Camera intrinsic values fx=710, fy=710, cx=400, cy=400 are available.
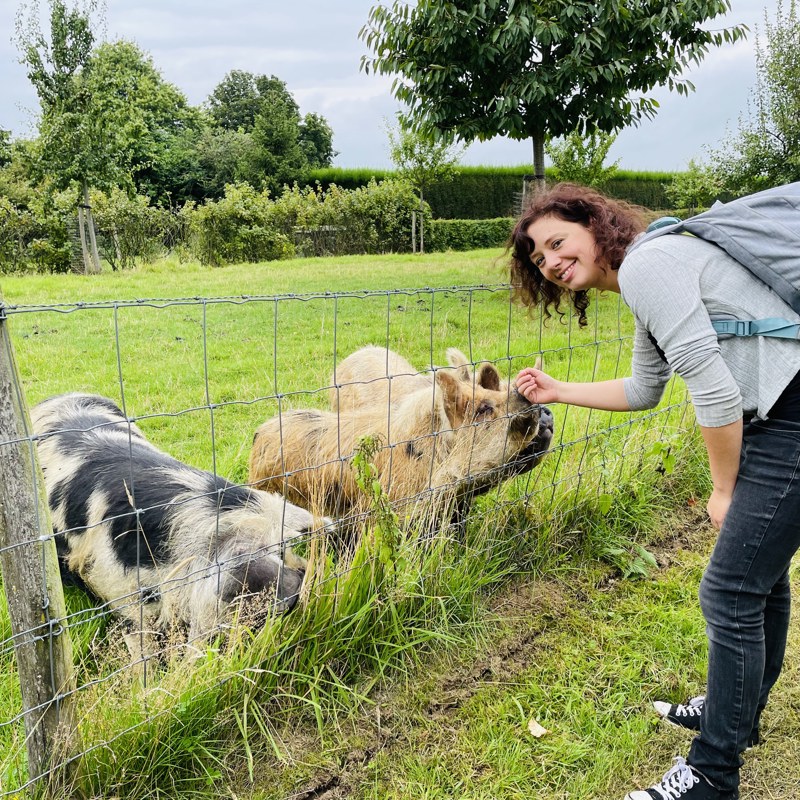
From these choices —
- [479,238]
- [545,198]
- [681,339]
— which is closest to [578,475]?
[545,198]

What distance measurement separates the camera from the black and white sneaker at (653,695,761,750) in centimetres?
273

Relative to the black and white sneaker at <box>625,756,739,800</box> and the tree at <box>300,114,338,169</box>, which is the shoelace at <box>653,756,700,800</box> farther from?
the tree at <box>300,114,338,169</box>

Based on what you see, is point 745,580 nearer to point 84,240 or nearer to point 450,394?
point 450,394

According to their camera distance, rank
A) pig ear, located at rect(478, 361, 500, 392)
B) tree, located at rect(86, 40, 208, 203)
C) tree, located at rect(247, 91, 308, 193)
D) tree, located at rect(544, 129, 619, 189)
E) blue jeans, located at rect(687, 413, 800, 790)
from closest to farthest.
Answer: blue jeans, located at rect(687, 413, 800, 790)
pig ear, located at rect(478, 361, 500, 392)
tree, located at rect(544, 129, 619, 189)
tree, located at rect(86, 40, 208, 203)
tree, located at rect(247, 91, 308, 193)

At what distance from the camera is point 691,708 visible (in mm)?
2760

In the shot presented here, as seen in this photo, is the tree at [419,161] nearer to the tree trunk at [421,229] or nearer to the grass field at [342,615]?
the tree trunk at [421,229]

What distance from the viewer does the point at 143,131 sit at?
22.6 metres

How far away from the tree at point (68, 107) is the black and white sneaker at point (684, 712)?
18515mm

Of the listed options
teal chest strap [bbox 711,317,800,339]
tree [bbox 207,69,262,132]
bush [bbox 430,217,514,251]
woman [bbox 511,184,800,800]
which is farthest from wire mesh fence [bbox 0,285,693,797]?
tree [bbox 207,69,262,132]

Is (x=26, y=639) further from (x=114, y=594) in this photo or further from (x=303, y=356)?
(x=303, y=356)

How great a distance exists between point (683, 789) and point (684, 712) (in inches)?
17.8

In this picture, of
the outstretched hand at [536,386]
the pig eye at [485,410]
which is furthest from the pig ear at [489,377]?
the outstretched hand at [536,386]

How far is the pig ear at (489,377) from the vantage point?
3.91 m

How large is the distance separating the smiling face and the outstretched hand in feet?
1.90
